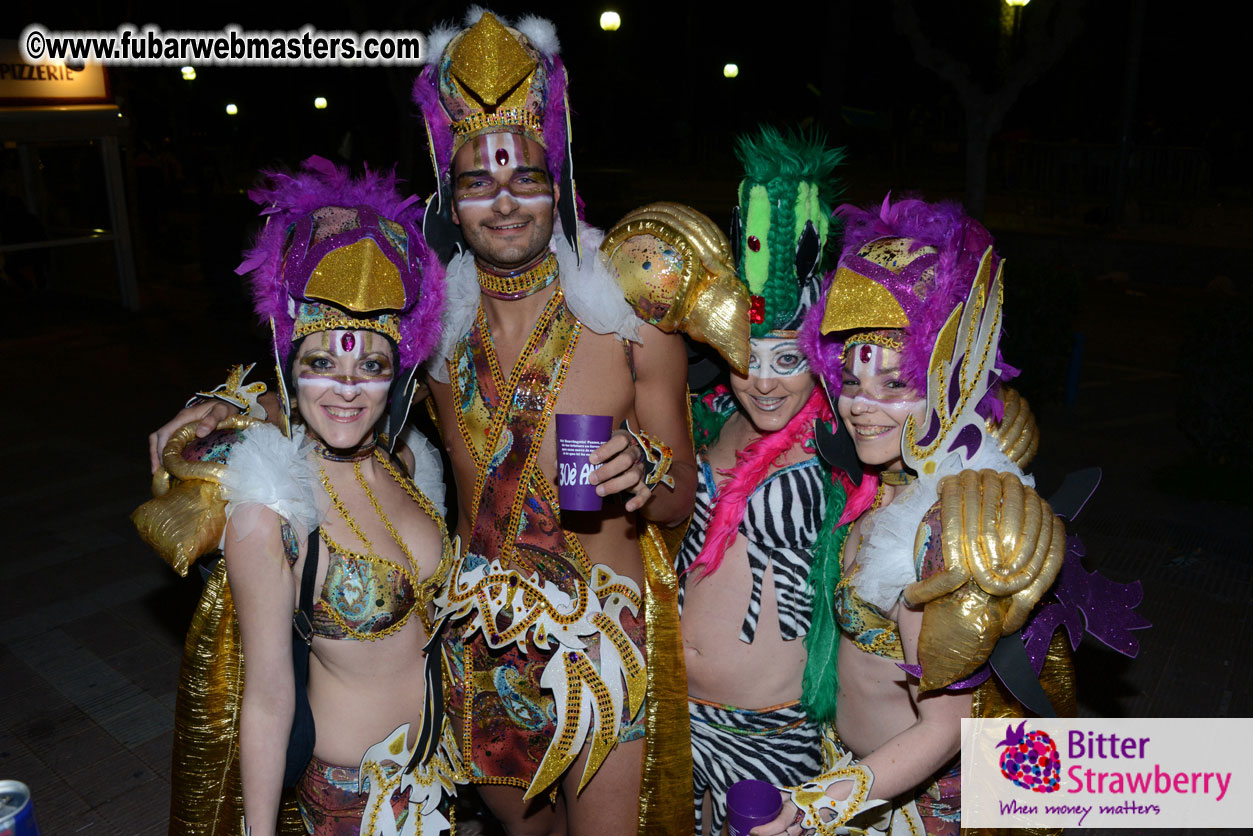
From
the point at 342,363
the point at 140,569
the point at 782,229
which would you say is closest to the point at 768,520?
the point at 782,229

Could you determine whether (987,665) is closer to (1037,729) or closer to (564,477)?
(1037,729)

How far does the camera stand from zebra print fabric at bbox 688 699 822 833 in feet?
8.55

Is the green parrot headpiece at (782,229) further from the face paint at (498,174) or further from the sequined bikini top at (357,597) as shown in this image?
the sequined bikini top at (357,597)

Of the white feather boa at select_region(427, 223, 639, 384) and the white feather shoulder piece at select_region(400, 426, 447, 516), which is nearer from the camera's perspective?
the white feather boa at select_region(427, 223, 639, 384)

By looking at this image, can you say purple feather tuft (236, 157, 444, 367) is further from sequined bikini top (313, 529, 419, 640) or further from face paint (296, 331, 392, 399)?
sequined bikini top (313, 529, 419, 640)

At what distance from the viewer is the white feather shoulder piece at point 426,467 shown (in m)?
2.60

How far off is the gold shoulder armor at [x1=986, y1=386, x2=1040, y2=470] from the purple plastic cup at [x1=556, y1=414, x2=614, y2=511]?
3.03 ft

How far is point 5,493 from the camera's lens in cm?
659

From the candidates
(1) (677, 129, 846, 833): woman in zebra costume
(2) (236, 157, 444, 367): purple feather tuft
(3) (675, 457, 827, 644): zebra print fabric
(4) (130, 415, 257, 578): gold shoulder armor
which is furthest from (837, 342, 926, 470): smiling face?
(4) (130, 415, 257, 578): gold shoulder armor

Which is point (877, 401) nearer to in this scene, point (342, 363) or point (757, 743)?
point (757, 743)

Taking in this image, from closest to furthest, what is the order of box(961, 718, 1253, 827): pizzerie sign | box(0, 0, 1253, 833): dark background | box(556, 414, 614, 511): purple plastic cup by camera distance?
box(556, 414, 614, 511): purple plastic cup, box(961, 718, 1253, 827): pizzerie sign, box(0, 0, 1253, 833): dark background

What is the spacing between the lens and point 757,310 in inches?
97.7

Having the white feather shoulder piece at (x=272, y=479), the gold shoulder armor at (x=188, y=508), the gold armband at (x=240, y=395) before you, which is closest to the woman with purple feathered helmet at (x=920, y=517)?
the white feather shoulder piece at (x=272, y=479)

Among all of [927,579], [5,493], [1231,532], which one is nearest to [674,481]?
[927,579]
